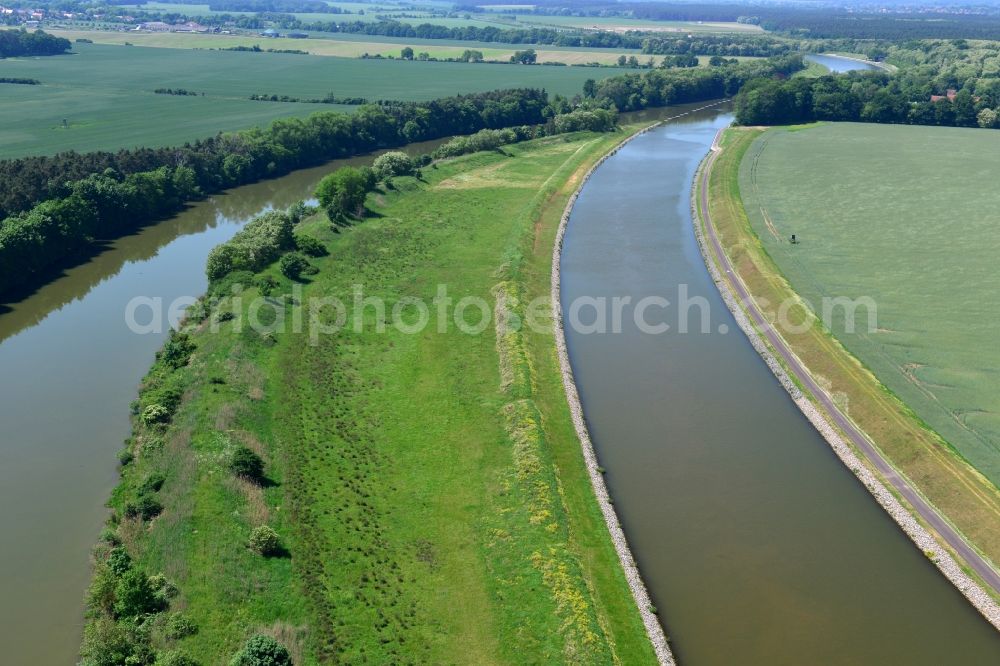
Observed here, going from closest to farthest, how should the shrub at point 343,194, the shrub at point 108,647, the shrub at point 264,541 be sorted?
the shrub at point 108,647 → the shrub at point 264,541 → the shrub at point 343,194

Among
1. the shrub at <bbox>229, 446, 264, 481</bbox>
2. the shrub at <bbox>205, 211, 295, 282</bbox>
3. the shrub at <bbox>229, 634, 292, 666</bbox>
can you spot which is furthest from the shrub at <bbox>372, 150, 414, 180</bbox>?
the shrub at <bbox>229, 634, 292, 666</bbox>

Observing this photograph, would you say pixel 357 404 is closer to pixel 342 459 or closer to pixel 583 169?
→ pixel 342 459

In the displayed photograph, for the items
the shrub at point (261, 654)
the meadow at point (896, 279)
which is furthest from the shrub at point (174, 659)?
the meadow at point (896, 279)

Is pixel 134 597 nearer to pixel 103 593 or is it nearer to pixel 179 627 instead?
pixel 103 593

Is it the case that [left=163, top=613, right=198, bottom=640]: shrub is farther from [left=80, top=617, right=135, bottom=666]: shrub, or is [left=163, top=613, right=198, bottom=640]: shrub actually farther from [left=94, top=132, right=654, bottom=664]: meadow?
[left=80, top=617, right=135, bottom=666]: shrub

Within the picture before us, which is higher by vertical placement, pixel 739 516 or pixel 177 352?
pixel 177 352

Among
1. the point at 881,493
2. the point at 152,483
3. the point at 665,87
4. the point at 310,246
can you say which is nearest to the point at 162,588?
the point at 152,483

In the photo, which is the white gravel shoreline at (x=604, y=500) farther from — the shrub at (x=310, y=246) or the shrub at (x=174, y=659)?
the shrub at (x=310, y=246)
